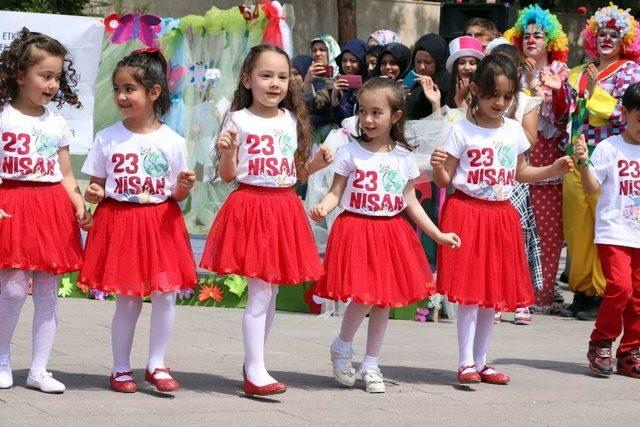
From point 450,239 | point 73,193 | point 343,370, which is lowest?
point 343,370

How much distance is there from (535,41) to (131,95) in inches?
170

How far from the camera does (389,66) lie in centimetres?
966

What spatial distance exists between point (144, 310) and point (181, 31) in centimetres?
220

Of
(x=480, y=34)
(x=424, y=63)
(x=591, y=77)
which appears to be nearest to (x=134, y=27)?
(x=424, y=63)

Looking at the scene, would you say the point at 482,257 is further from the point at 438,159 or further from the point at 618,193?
the point at 618,193

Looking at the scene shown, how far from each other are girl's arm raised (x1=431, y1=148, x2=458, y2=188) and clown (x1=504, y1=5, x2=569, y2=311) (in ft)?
8.77

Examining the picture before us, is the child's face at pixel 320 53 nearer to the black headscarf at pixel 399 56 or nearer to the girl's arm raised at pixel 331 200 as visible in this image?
the black headscarf at pixel 399 56

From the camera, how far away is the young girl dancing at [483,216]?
21.8 feet

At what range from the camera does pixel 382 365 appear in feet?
23.9

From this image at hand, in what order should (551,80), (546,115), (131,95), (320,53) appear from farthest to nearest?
(320,53) < (546,115) < (551,80) < (131,95)

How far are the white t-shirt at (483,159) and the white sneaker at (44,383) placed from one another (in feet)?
7.33

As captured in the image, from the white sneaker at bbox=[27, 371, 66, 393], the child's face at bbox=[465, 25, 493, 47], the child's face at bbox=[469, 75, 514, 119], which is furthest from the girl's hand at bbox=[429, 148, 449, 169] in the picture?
the child's face at bbox=[465, 25, 493, 47]

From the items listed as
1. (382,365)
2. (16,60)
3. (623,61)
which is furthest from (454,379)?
(623,61)

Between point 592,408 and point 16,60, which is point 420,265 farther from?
point 16,60
